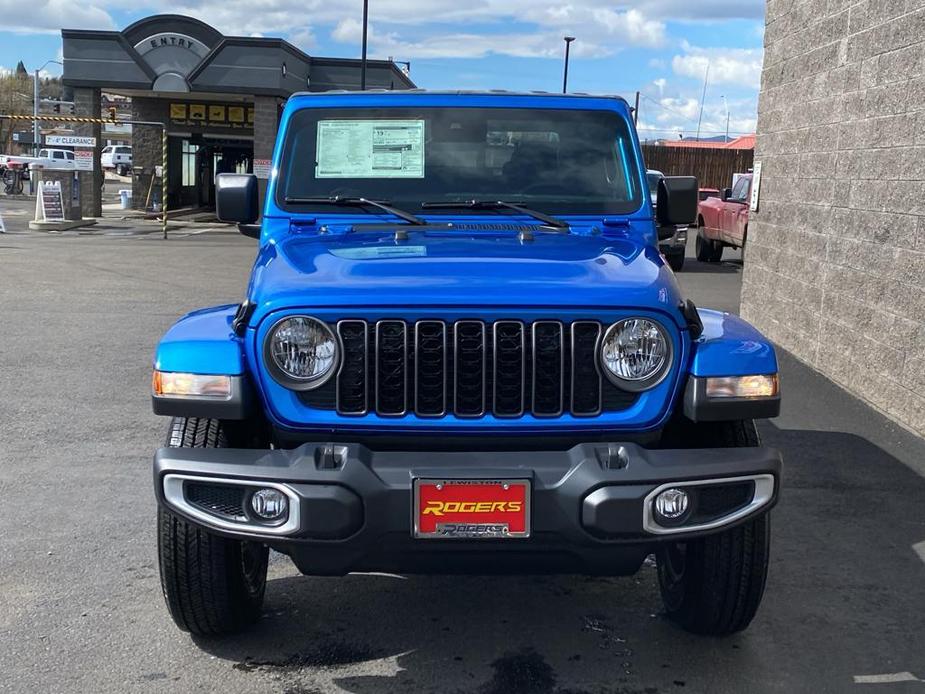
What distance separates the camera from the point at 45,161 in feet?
85.4

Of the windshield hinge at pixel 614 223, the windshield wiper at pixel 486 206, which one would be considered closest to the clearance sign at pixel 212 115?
the windshield wiper at pixel 486 206

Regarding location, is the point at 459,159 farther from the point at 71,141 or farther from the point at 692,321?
the point at 71,141

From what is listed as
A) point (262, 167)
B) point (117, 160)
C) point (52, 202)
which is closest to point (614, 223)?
point (262, 167)

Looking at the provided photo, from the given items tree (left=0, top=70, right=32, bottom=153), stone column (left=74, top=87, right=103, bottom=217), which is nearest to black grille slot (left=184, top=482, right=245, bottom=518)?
stone column (left=74, top=87, right=103, bottom=217)

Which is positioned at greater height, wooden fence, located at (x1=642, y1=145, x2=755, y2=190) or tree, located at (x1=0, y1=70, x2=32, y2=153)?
tree, located at (x1=0, y1=70, x2=32, y2=153)

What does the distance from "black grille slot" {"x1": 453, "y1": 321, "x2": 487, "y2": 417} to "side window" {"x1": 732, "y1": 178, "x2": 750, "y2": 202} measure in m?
16.3

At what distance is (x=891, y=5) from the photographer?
26.5 ft

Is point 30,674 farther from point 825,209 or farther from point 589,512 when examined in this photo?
point 825,209

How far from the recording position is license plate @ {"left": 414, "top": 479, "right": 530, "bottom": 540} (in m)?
3.20

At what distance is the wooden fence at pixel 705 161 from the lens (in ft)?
132

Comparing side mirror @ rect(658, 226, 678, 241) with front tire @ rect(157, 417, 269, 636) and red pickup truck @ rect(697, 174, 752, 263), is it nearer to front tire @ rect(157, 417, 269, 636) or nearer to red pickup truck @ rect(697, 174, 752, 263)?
front tire @ rect(157, 417, 269, 636)

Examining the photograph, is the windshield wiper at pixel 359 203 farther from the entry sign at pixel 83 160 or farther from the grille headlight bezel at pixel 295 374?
the entry sign at pixel 83 160

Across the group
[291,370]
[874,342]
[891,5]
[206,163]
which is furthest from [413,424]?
[206,163]

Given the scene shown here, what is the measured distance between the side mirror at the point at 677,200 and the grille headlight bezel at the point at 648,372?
65.5 inches
